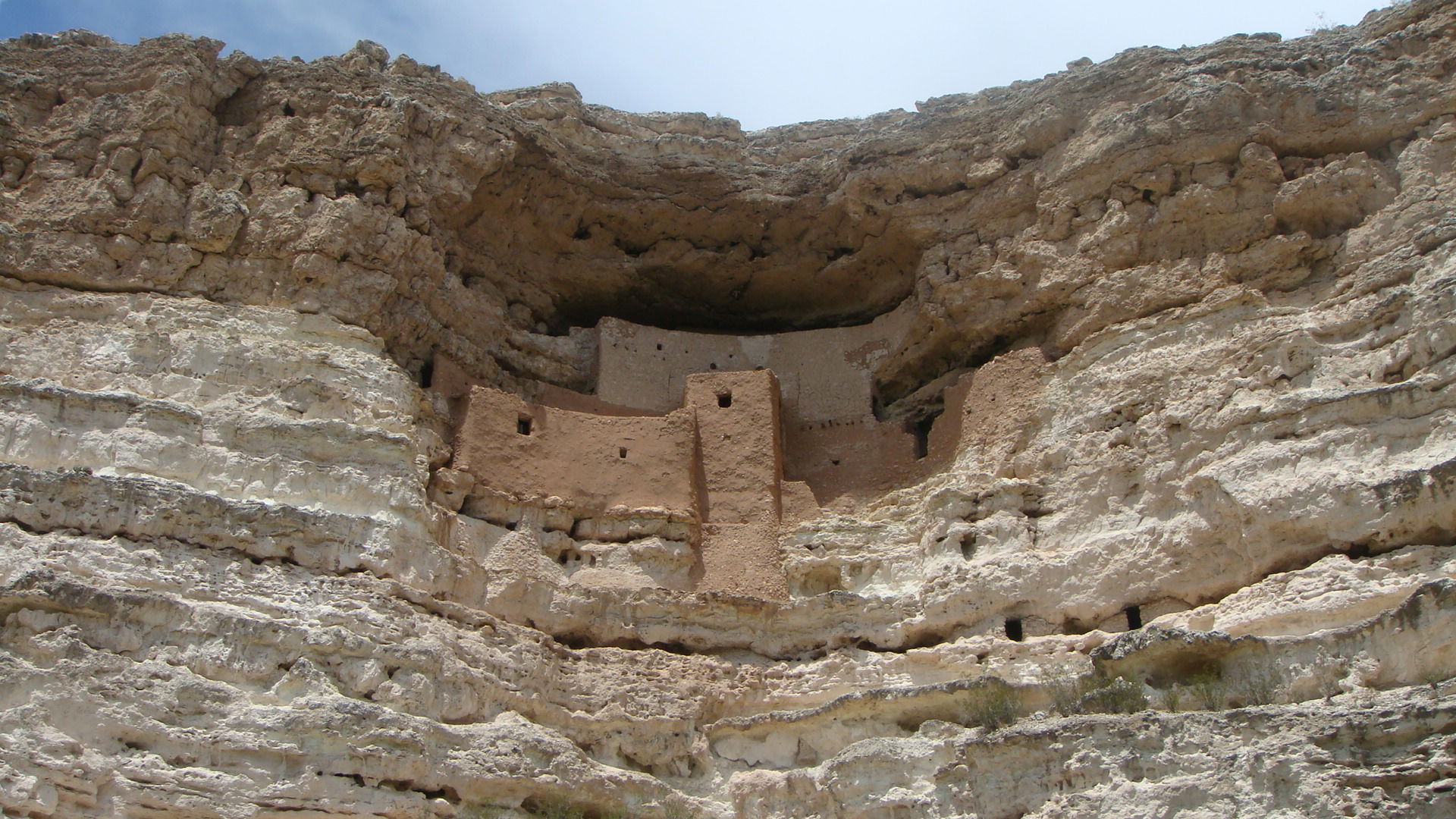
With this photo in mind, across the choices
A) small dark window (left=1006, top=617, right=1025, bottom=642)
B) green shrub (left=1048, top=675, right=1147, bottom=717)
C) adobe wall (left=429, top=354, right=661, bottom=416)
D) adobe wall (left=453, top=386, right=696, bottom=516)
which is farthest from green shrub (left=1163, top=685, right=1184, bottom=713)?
adobe wall (left=429, top=354, right=661, bottom=416)

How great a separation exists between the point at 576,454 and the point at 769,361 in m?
3.86

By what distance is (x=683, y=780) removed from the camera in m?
12.4

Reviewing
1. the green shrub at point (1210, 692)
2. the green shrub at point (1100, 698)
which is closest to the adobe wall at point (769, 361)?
the green shrub at point (1100, 698)

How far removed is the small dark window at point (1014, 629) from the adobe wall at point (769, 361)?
177 inches

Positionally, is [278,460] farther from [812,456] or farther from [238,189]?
[812,456]

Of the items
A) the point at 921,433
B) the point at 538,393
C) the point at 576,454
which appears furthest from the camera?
the point at 921,433

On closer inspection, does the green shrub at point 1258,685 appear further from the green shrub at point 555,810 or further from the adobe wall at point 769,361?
the adobe wall at point 769,361

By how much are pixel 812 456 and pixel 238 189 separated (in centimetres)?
691

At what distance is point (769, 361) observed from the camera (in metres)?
18.0

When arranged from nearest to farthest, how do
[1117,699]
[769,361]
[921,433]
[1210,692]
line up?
1. [1210,692]
2. [1117,699]
3. [921,433]
4. [769,361]

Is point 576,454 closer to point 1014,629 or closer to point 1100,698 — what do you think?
point 1014,629

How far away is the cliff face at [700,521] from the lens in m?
10.6

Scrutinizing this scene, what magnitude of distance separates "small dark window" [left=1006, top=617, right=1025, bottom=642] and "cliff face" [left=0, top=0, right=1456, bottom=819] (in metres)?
0.12

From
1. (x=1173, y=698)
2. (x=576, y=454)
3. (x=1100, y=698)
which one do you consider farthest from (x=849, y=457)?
(x=1173, y=698)
